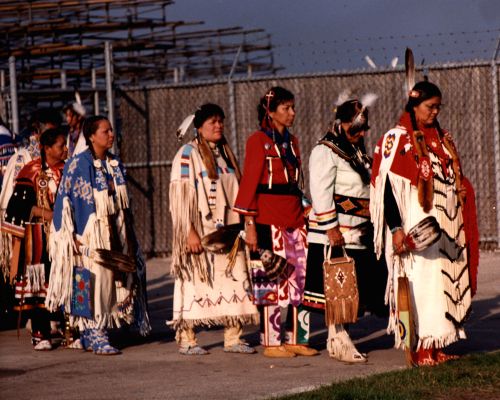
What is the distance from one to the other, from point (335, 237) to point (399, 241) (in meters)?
0.67

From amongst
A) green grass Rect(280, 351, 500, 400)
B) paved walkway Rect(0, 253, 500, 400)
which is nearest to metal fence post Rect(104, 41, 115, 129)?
paved walkway Rect(0, 253, 500, 400)

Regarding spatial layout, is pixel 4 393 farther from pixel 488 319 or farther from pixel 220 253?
pixel 488 319

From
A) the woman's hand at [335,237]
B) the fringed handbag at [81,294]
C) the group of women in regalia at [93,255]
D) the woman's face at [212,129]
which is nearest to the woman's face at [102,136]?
the group of women in regalia at [93,255]

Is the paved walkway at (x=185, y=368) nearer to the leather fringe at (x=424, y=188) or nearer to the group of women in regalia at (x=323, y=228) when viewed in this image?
the group of women in regalia at (x=323, y=228)

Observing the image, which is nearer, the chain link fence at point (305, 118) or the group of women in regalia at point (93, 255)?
the group of women in regalia at point (93, 255)

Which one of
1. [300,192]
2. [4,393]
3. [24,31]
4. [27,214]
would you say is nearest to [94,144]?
[27,214]

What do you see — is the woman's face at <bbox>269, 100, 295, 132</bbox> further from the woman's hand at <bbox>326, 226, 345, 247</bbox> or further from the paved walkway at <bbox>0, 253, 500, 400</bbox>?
the paved walkway at <bbox>0, 253, 500, 400</bbox>

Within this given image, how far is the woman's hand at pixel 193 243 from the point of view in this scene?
30.0ft

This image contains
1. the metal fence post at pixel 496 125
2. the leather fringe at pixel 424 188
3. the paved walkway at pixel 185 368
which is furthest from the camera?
the metal fence post at pixel 496 125

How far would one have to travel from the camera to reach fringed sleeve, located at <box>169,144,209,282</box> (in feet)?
30.1

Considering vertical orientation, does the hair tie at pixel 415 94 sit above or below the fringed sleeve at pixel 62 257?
above

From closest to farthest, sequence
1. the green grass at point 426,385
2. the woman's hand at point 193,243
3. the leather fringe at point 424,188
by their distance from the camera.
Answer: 1. the green grass at point 426,385
2. the leather fringe at point 424,188
3. the woman's hand at point 193,243

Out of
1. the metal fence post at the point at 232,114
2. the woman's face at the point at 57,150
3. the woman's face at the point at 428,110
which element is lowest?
the woman's face at the point at 57,150

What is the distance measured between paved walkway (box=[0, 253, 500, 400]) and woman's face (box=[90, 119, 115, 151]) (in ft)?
5.36
